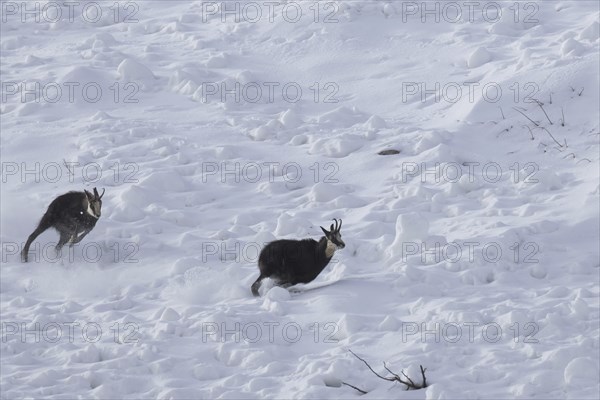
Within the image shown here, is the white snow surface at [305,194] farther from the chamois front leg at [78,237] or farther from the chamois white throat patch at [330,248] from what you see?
the chamois white throat patch at [330,248]

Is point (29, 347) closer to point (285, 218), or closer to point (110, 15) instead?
point (285, 218)

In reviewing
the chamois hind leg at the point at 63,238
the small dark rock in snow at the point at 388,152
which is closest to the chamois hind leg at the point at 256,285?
the chamois hind leg at the point at 63,238

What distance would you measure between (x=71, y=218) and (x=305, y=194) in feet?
10.3

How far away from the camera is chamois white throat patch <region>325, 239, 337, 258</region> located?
436 inches

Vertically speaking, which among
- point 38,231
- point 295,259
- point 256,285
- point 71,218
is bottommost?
point 256,285

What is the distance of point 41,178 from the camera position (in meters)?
14.5

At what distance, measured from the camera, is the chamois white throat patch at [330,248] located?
1108cm

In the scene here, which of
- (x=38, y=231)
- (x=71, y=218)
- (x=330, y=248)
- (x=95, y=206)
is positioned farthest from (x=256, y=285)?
(x=38, y=231)

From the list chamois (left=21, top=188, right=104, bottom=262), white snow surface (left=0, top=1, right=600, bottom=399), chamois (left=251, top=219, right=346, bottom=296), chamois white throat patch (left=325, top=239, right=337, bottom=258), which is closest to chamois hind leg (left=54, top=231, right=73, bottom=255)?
chamois (left=21, top=188, right=104, bottom=262)

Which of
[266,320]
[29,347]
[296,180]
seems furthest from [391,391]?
[296,180]

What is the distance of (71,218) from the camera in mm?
12641

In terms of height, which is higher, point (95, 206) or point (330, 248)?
point (95, 206)

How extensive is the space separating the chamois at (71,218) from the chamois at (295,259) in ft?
8.51

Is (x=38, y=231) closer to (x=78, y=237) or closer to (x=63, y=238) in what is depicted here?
(x=63, y=238)
